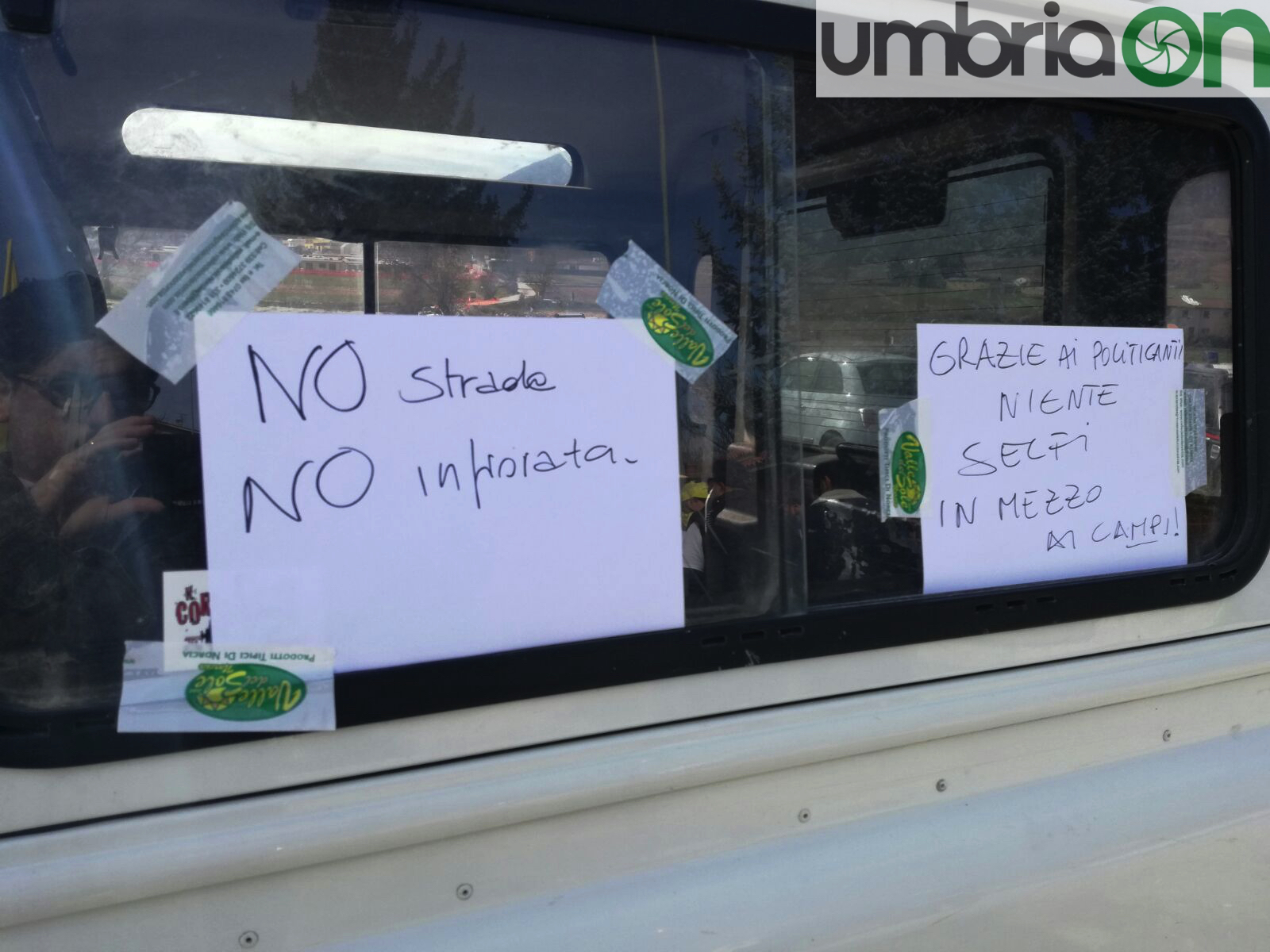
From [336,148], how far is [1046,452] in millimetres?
1097

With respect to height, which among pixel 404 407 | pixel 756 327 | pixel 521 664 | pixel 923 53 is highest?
pixel 923 53

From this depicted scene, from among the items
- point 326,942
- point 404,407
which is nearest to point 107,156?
point 404,407

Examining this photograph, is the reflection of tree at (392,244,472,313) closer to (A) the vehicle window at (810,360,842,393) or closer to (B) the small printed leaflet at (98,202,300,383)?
(B) the small printed leaflet at (98,202,300,383)

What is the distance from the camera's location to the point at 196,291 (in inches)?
43.2

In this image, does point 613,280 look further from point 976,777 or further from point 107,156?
point 976,777

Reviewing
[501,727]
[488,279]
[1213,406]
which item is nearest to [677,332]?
[488,279]

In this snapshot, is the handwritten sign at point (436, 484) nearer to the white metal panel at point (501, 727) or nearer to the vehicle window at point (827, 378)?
the white metal panel at point (501, 727)

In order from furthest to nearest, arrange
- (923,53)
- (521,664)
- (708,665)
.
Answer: (923,53), (708,665), (521,664)

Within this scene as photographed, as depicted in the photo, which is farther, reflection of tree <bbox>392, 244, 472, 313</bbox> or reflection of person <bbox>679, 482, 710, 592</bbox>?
reflection of person <bbox>679, 482, 710, 592</bbox>

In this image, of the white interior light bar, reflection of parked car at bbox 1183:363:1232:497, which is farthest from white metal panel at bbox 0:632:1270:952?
the white interior light bar

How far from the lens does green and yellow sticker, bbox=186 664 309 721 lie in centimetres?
111

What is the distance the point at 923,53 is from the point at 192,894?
1393mm

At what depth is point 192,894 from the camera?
1.13 m

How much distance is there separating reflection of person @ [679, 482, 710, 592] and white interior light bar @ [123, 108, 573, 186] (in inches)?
16.5
